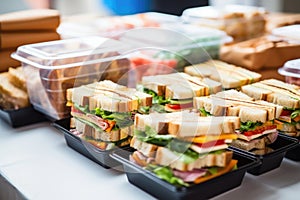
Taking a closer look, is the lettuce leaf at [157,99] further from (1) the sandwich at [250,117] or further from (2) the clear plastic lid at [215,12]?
(2) the clear plastic lid at [215,12]

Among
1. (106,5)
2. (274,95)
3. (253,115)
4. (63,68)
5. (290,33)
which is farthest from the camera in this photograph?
(106,5)

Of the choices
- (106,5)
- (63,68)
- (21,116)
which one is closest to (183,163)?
(63,68)

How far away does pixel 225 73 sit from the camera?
4.66 feet

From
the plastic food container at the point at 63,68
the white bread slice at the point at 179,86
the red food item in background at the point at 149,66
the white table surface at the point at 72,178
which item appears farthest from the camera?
the red food item in background at the point at 149,66

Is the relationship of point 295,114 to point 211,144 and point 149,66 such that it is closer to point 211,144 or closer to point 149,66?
point 211,144

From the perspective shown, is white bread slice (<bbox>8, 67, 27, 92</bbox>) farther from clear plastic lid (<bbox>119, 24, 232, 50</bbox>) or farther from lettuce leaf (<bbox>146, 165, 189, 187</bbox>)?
lettuce leaf (<bbox>146, 165, 189, 187</bbox>)

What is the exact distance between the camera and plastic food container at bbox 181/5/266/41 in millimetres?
1726

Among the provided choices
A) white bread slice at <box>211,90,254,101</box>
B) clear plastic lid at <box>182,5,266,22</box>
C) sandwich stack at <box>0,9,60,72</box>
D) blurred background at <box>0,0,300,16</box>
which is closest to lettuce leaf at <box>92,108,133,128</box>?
white bread slice at <box>211,90,254,101</box>

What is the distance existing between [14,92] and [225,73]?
0.67 meters

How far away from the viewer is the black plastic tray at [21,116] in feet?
4.52

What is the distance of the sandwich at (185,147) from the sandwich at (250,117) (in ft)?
0.34

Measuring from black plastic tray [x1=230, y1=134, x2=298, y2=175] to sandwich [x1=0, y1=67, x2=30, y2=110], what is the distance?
2.34 feet

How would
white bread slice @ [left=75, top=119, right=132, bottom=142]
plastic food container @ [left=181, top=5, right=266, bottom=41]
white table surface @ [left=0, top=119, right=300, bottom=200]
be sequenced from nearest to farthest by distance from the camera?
white table surface @ [left=0, top=119, right=300, bottom=200] < white bread slice @ [left=75, top=119, right=132, bottom=142] < plastic food container @ [left=181, top=5, right=266, bottom=41]

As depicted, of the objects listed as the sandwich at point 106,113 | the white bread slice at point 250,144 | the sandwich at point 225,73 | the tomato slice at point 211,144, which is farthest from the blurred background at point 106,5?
the tomato slice at point 211,144
